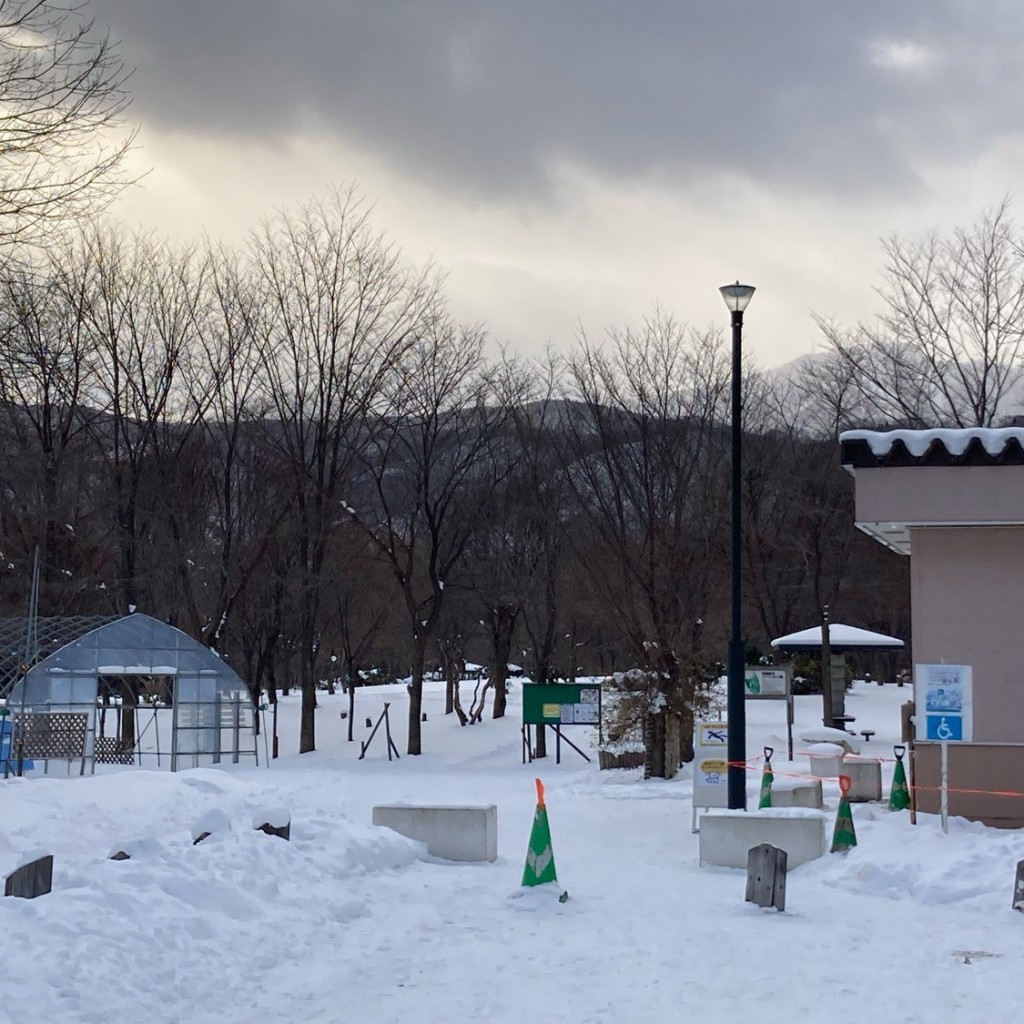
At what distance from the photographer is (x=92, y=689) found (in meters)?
28.8

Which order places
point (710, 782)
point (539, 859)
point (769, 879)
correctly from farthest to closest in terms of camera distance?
point (710, 782) < point (539, 859) < point (769, 879)

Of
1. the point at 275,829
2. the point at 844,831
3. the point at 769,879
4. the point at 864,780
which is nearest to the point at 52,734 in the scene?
the point at 275,829

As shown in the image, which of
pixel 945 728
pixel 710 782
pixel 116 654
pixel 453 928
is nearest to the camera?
pixel 453 928

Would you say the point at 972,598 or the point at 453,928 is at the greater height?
the point at 972,598

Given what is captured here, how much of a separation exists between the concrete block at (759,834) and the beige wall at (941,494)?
384 centimetres

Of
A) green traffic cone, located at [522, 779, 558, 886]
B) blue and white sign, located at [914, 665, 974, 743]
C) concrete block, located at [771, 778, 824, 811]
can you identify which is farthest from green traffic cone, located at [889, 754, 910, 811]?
green traffic cone, located at [522, 779, 558, 886]

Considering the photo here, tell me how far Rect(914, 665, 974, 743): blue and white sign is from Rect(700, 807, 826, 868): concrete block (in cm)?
215

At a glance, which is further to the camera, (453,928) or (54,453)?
(54,453)

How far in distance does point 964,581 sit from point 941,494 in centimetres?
109

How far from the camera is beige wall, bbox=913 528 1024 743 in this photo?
14.9 m

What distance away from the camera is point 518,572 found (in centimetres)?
4228

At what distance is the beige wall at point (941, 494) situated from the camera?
15.0 metres

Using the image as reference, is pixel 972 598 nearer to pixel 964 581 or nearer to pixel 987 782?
pixel 964 581

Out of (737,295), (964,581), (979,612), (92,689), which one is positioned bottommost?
(92,689)
